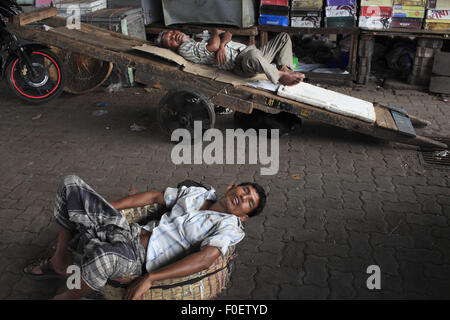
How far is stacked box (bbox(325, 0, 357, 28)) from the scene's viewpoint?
6.80 metres

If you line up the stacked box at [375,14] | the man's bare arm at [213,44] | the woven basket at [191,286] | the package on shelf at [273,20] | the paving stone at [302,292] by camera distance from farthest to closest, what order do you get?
the package on shelf at [273,20] < the stacked box at [375,14] < the man's bare arm at [213,44] < the paving stone at [302,292] < the woven basket at [191,286]

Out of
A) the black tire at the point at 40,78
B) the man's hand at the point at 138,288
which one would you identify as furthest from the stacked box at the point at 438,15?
the man's hand at the point at 138,288

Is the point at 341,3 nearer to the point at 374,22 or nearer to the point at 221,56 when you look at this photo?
the point at 374,22

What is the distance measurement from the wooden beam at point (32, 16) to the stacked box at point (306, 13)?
3.60m

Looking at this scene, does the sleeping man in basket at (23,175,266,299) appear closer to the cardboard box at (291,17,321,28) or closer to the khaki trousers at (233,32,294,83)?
the khaki trousers at (233,32,294,83)

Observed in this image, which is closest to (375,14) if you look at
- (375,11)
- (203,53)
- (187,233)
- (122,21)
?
(375,11)

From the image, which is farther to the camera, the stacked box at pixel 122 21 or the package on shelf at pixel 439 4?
the stacked box at pixel 122 21

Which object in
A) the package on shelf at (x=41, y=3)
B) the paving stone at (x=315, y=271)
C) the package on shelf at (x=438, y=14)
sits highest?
the package on shelf at (x=41, y=3)

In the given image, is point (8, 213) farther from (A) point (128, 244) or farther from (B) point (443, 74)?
(B) point (443, 74)

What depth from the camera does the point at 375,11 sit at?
6723 mm

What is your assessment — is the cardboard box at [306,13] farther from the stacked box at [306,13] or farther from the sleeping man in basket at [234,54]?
the sleeping man in basket at [234,54]

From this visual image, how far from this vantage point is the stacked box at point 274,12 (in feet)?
23.2

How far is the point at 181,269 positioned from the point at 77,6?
581cm

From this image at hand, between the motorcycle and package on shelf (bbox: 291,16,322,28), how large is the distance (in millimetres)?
3668
